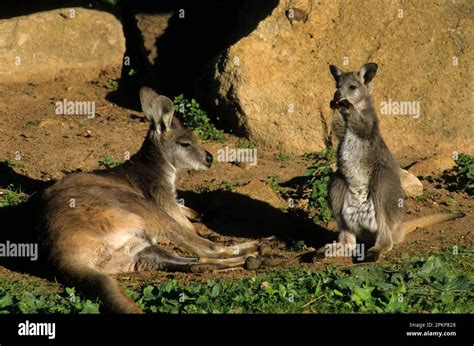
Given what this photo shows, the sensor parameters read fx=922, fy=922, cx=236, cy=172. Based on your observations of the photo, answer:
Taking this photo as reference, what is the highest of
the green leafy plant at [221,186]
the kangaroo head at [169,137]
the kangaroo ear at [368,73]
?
the kangaroo ear at [368,73]

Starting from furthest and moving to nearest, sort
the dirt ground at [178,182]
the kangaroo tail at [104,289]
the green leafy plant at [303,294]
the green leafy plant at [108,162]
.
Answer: the green leafy plant at [108,162]
the dirt ground at [178,182]
the green leafy plant at [303,294]
the kangaroo tail at [104,289]

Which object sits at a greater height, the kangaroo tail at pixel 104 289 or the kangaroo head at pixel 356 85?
the kangaroo head at pixel 356 85

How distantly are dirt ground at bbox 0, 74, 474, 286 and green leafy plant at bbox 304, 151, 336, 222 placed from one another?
16 cm

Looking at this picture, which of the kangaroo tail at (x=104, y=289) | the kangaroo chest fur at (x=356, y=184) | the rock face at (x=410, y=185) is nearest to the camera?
the kangaroo tail at (x=104, y=289)

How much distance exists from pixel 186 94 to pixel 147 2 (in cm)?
182

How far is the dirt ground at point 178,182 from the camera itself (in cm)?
955

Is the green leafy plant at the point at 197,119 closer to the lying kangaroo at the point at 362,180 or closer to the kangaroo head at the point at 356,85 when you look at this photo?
the kangaroo head at the point at 356,85

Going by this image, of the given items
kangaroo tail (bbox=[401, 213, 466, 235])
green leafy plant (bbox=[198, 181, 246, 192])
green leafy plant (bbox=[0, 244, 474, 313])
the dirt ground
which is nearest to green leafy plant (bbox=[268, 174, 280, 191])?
the dirt ground

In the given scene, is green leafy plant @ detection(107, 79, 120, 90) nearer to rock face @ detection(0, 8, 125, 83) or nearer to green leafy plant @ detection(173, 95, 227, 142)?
rock face @ detection(0, 8, 125, 83)

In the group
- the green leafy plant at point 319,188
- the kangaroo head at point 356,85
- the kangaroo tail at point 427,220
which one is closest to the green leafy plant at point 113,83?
the green leafy plant at point 319,188

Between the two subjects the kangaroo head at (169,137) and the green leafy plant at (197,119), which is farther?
the green leafy plant at (197,119)

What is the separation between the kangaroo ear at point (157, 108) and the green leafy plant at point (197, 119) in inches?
94.1

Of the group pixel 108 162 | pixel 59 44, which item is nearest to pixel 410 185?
pixel 108 162

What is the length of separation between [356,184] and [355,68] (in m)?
3.14
